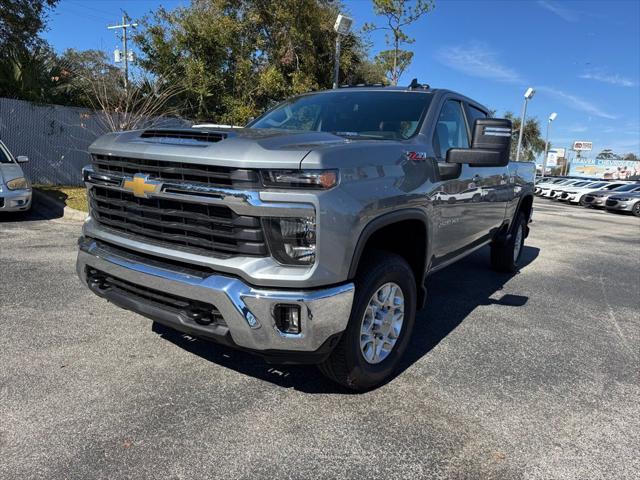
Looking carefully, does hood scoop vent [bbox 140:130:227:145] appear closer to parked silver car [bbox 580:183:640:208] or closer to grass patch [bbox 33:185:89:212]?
grass patch [bbox 33:185:89:212]

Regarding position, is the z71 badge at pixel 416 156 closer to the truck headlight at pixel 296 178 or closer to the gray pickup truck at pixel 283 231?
the gray pickup truck at pixel 283 231

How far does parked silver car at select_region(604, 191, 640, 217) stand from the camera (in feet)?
70.2

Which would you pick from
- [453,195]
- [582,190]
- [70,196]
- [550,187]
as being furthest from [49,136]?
[550,187]

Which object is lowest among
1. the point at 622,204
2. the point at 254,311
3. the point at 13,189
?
the point at 622,204

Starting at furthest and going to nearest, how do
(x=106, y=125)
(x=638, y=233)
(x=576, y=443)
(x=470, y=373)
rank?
(x=106, y=125) < (x=638, y=233) < (x=470, y=373) < (x=576, y=443)

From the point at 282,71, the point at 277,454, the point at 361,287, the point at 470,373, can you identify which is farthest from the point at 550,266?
the point at 282,71

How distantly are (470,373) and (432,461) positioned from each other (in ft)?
3.68

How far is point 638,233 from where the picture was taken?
13.4 metres

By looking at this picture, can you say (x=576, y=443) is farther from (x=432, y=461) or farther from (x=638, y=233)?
(x=638, y=233)

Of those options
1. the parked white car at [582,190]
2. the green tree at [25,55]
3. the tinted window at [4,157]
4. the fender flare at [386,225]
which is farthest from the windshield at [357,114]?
the parked white car at [582,190]

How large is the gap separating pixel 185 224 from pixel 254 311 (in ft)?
2.17

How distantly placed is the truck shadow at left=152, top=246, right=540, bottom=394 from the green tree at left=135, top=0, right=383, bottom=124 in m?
10.3

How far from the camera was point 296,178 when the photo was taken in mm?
2369

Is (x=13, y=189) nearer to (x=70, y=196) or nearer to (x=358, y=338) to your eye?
(x=70, y=196)
